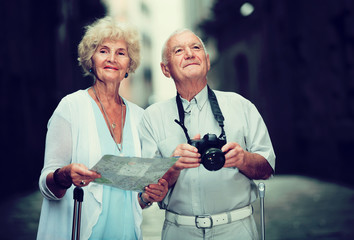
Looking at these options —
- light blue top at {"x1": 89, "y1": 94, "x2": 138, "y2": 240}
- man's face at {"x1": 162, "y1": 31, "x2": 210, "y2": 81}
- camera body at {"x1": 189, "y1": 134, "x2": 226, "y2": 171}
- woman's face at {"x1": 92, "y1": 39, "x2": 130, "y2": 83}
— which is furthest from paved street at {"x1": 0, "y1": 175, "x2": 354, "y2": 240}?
camera body at {"x1": 189, "y1": 134, "x2": 226, "y2": 171}

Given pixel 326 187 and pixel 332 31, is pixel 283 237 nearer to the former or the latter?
pixel 326 187

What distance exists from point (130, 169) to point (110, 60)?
837mm

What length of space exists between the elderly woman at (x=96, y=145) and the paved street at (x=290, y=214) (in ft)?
11.3

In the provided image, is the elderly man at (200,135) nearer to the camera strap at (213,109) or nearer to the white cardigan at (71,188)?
the camera strap at (213,109)

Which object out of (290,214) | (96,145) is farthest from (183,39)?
(290,214)

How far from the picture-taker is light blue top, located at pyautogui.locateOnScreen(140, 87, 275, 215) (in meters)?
2.16

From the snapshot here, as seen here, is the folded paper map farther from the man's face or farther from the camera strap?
the man's face

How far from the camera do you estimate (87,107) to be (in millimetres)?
2355

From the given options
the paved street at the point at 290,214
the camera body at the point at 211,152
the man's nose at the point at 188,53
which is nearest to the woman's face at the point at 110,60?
the man's nose at the point at 188,53

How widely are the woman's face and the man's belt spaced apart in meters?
0.93

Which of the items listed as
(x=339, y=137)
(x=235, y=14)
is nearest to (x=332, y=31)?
(x=339, y=137)

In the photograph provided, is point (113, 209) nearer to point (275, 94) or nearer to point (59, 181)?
point (59, 181)

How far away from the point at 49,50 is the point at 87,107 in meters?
13.0

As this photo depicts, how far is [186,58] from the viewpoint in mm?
2287
